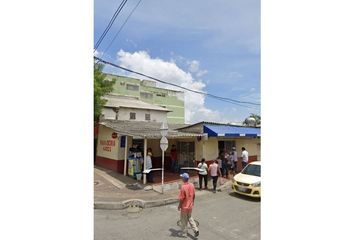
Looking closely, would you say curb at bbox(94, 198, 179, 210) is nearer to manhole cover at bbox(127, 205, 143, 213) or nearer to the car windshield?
manhole cover at bbox(127, 205, 143, 213)

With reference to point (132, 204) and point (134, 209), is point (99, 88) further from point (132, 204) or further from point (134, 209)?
point (134, 209)

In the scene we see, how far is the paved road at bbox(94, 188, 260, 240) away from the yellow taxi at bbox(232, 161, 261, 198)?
0.41 meters

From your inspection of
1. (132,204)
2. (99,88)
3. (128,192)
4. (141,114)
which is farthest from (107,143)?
(141,114)

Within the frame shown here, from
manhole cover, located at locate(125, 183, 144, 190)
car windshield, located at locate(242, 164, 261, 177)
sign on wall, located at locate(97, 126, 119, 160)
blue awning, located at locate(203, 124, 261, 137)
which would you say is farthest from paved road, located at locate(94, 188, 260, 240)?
sign on wall, located at locate(97, 126, 119, 160)

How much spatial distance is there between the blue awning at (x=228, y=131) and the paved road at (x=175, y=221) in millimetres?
5069

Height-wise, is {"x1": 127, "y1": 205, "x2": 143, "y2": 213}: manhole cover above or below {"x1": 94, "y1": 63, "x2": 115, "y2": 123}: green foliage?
below

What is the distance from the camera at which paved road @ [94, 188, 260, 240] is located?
579 cm

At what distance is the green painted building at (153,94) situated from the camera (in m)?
37.0

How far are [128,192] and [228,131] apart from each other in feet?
23.4

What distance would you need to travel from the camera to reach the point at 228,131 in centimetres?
1417

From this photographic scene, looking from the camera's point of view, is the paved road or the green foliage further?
the green foliage

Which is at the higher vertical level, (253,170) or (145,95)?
(145,95)

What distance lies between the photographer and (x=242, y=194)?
31.6ft
